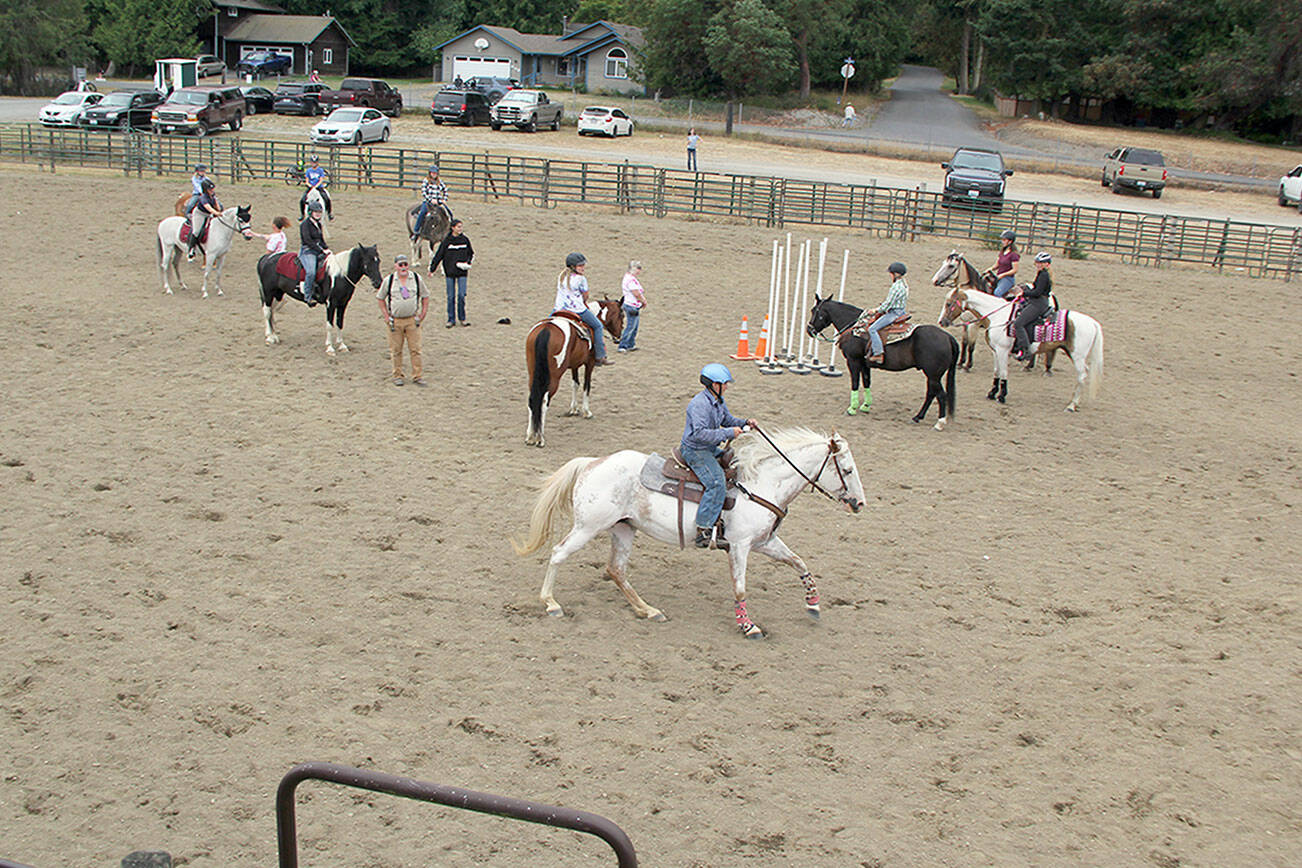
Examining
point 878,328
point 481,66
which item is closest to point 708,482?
point 878,328

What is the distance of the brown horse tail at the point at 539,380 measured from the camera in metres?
11.5

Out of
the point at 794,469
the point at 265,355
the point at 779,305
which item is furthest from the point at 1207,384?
the point at 265,355

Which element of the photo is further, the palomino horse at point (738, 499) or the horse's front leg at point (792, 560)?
the horse's front leg at point (792, 560)

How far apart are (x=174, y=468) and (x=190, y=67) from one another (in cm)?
4656

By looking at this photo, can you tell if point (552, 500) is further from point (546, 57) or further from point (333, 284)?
point (546, 57)

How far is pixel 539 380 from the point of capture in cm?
1161

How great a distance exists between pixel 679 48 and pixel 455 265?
4446 centimetres

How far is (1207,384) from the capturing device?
16.4 meters

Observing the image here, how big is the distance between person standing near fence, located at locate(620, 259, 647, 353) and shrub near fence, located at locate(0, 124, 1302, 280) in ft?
41.5

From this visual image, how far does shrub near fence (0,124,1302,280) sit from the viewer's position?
1058 inches

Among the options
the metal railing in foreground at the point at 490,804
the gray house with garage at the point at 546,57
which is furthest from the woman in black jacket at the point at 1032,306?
the gray house with garage at the point at 546,57

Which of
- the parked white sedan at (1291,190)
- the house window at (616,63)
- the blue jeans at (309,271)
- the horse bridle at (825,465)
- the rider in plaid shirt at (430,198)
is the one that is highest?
the house window at (616,63)

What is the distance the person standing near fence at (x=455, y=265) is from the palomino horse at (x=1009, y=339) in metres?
7.44

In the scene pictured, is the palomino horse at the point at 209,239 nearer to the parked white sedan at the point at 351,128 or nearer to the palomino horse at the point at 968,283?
the palomino horse at the point at 968,283
